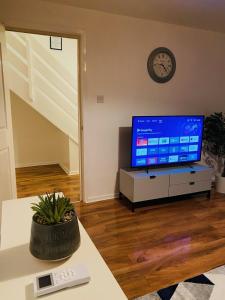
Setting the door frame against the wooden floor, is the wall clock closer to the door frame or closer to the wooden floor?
the door frame

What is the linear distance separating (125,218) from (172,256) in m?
0.78

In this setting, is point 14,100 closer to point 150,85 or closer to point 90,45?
point 90,45

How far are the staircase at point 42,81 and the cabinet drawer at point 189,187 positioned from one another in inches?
78.3

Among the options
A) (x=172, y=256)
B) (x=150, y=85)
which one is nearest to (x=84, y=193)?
(x=172, y=256)

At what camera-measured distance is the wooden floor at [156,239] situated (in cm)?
180

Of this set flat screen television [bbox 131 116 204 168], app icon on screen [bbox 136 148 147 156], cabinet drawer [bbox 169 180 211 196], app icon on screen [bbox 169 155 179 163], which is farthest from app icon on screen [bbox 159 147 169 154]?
cabinet drawer [bbox 169 180 211 196]

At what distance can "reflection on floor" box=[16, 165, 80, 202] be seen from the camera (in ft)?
11.1

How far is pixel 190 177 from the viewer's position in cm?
304

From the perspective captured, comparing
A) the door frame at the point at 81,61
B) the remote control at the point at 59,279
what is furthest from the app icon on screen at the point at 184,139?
the remote control at the point at 59,279

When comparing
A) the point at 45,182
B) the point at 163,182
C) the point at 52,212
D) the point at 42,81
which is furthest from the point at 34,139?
the point at 52,212

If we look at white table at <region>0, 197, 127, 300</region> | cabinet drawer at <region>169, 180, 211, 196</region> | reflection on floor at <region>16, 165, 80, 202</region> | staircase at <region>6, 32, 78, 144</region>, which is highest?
staircase at <region>6, 32, 78, 144</region>

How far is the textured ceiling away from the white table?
237 cm

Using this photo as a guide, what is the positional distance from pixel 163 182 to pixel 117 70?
1547mm

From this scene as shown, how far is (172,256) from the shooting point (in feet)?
6.59
